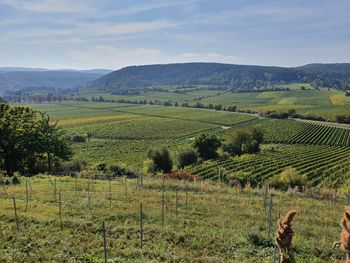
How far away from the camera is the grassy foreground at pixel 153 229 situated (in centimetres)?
1304

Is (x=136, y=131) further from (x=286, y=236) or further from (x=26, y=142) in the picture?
(x=286, y=236)

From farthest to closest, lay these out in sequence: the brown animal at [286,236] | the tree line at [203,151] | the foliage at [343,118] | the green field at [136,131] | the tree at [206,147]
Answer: the foliage at [343,118] → the green field at [136,131] → the tree at [206,147] → the tree line at [203,151] → the brown animal at [286,236]

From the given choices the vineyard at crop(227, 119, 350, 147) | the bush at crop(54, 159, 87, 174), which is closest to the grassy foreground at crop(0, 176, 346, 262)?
A: the bush at crop(54, 159, 87, 174)

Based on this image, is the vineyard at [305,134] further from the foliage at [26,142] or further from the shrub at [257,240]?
the shrub at [257,240]

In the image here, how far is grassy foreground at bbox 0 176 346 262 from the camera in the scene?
13039 millimetres

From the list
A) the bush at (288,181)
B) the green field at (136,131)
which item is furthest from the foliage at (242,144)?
the bush at (288,181)

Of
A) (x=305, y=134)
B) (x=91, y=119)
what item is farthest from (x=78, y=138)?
(x=305, y=134)

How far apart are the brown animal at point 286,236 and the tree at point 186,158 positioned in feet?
194

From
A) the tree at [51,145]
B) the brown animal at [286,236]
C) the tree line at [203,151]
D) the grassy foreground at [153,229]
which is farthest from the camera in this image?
the tree line at [203,151]

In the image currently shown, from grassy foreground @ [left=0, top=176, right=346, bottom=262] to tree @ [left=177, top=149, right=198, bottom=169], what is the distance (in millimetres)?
41217

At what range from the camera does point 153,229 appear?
15.6 meters

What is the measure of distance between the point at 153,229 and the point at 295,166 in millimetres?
48729

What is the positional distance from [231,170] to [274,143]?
43029 millimetres

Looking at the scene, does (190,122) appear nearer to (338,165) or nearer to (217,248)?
(338,165)
